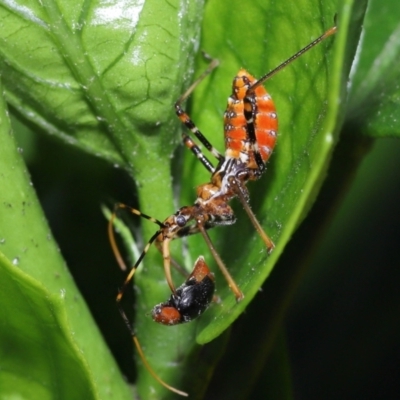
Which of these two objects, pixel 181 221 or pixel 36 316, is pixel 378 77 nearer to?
pixel 181 221

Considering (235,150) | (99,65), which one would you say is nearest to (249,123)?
(235,150)

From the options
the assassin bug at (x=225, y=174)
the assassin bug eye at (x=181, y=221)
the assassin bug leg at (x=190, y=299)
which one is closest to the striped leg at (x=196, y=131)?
the assassin bug at (x=225, y=174)

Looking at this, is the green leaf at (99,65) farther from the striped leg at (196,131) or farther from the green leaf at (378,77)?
the green leaf at (378,77)

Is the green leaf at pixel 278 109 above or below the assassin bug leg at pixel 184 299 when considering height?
above

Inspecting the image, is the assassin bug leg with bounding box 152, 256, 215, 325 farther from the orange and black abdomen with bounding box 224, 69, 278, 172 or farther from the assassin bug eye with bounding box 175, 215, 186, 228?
the orange and black abdomen with bounding box 224, 69, 278, 172

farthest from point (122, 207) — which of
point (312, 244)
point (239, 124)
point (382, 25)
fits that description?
point (382, 25)

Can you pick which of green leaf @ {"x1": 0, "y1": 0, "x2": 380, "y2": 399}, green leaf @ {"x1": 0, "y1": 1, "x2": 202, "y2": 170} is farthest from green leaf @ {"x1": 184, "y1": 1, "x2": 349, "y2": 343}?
green leaf @ {"x1": 0, "y1": 1, "x2": 202, "y2": 170}

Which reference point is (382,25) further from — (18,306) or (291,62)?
(18,306)
